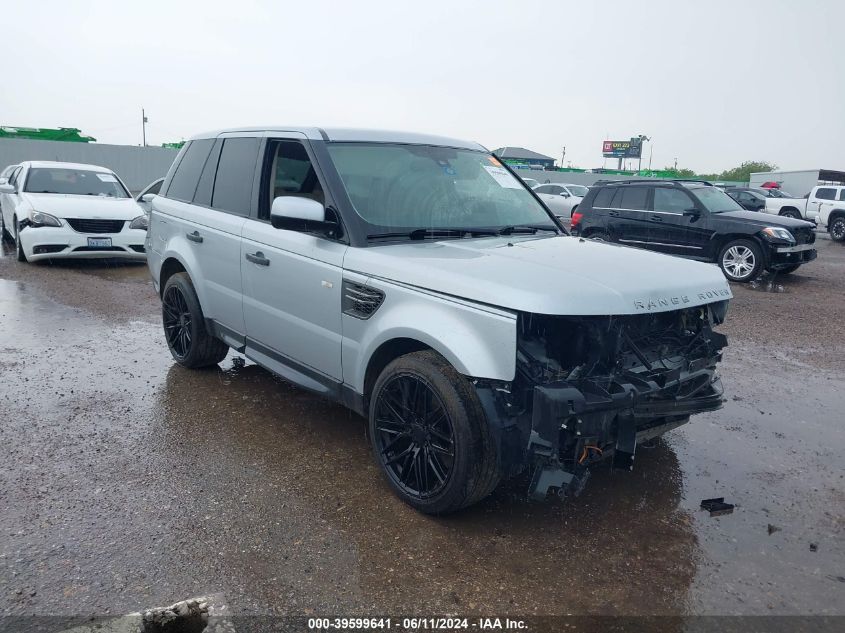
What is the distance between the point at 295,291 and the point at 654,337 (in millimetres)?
2110

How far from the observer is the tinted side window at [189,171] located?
5375mm

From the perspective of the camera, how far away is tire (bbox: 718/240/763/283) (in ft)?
37.1

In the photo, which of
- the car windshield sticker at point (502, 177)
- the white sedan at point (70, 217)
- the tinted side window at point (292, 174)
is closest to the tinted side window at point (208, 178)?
the tinted side window at point (292, 174)

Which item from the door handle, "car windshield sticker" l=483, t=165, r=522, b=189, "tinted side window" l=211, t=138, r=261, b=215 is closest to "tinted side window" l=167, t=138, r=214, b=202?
"tinted side window" l=211, t=138, r=261, b=215

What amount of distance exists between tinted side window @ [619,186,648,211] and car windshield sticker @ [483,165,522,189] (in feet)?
26.8

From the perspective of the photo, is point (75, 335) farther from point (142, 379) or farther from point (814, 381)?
point (814, 381)

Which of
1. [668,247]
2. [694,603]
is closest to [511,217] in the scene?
[694,603]

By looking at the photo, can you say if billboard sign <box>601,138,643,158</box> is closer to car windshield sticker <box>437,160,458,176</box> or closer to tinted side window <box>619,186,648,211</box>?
tinted side window <box>619,186,648,211</box>

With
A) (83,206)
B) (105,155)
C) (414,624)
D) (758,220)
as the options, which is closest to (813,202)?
(758,220)

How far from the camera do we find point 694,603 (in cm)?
279


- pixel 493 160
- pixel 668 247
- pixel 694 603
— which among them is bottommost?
pixel 694 603

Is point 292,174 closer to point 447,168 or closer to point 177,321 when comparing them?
point 447,168

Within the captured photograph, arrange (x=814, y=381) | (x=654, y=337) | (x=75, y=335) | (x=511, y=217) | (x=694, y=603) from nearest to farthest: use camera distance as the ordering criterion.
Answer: (x=694, y=603) < (x=654, y=337) < (x=511, y=217) < (x=814, y=381) < (x=75, y=335)

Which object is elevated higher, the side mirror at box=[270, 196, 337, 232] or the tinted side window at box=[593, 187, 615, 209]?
the tinted side window at box=[593, 187, 615, 209]
